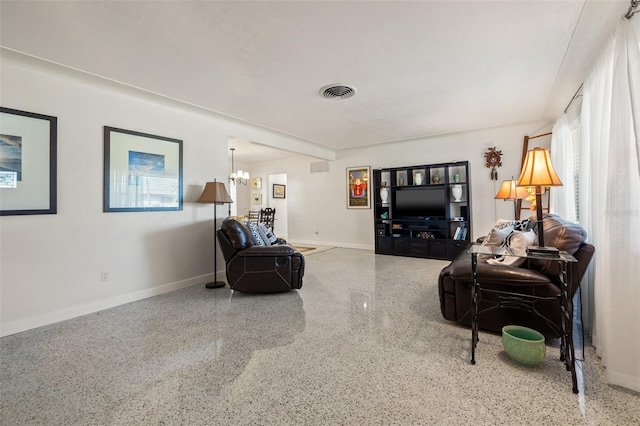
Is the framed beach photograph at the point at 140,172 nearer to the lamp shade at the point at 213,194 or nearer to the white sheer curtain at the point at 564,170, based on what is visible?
the lamp shade at the point at 213,194

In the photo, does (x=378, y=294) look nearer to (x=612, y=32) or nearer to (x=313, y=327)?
(x=313, y=327)

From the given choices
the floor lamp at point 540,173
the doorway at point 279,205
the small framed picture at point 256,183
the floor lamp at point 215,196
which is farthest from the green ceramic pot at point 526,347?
the small framed picture at point 256,183

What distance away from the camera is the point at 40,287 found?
8.89 ft

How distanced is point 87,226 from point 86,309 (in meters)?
0.87

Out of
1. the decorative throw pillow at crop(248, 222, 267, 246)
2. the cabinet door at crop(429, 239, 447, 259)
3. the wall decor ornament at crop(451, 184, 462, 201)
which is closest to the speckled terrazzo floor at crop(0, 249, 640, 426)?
the decorative throw pillow at crop(248, 222, 267, 246)

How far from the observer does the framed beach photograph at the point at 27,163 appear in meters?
2.53

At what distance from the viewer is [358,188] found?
22.7 feet

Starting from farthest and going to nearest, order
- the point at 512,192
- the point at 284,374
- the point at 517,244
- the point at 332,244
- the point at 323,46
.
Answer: the point at 332,244 → the point at 512,192 → the point at 323,46 → the point at 517,244 → the point at 284,374

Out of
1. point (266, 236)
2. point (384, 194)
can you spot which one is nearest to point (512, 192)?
point (384, 194)

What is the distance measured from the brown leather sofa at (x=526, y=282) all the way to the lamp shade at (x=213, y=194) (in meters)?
2.92

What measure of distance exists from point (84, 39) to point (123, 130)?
3.84 ft

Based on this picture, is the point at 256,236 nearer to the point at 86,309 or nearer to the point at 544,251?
the point at 86,309

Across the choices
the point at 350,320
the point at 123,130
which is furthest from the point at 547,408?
the point at 123,130

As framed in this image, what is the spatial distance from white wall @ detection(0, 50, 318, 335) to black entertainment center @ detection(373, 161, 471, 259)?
377cm
